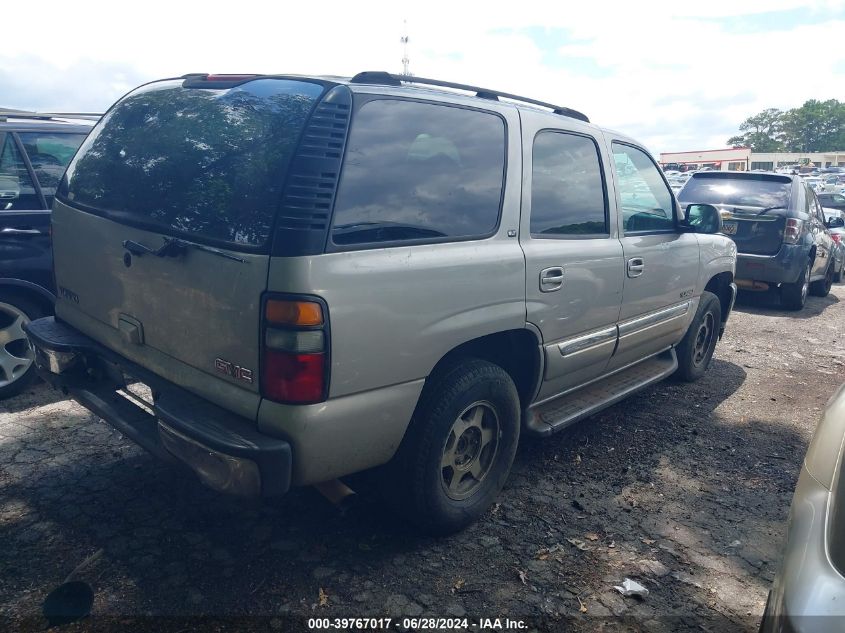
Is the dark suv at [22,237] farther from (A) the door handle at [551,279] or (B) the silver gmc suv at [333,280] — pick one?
(A) the door handle at [551,279]

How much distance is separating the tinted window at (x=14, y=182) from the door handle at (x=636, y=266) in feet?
12.9

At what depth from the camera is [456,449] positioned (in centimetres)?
303

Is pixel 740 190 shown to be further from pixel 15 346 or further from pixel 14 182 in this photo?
pixel 15 346

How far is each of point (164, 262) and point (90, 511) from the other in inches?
53.9

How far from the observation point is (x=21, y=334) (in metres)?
4.42

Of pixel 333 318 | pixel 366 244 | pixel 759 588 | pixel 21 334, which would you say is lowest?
pixel 759 588

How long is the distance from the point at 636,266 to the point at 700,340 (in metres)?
1.95

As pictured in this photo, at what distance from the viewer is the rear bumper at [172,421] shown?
2.30 meters

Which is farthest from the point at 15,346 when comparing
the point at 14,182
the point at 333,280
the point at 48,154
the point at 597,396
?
the point at 597,396

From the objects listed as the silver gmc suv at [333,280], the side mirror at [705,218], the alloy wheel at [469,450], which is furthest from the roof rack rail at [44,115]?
the side mirror at [705,218]

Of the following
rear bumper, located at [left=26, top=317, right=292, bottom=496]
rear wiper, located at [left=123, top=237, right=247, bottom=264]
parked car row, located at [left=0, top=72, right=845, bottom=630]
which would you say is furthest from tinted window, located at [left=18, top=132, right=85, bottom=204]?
rear wiper, located at [left=123, top=237, right=247, bottom=264]

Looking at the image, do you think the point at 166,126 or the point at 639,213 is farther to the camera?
the point at 639,213

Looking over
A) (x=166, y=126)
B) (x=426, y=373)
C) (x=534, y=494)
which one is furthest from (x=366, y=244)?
(x=534, y=494)

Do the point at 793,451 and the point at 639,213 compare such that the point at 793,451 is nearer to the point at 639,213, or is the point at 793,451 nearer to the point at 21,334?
the point at 639,213
